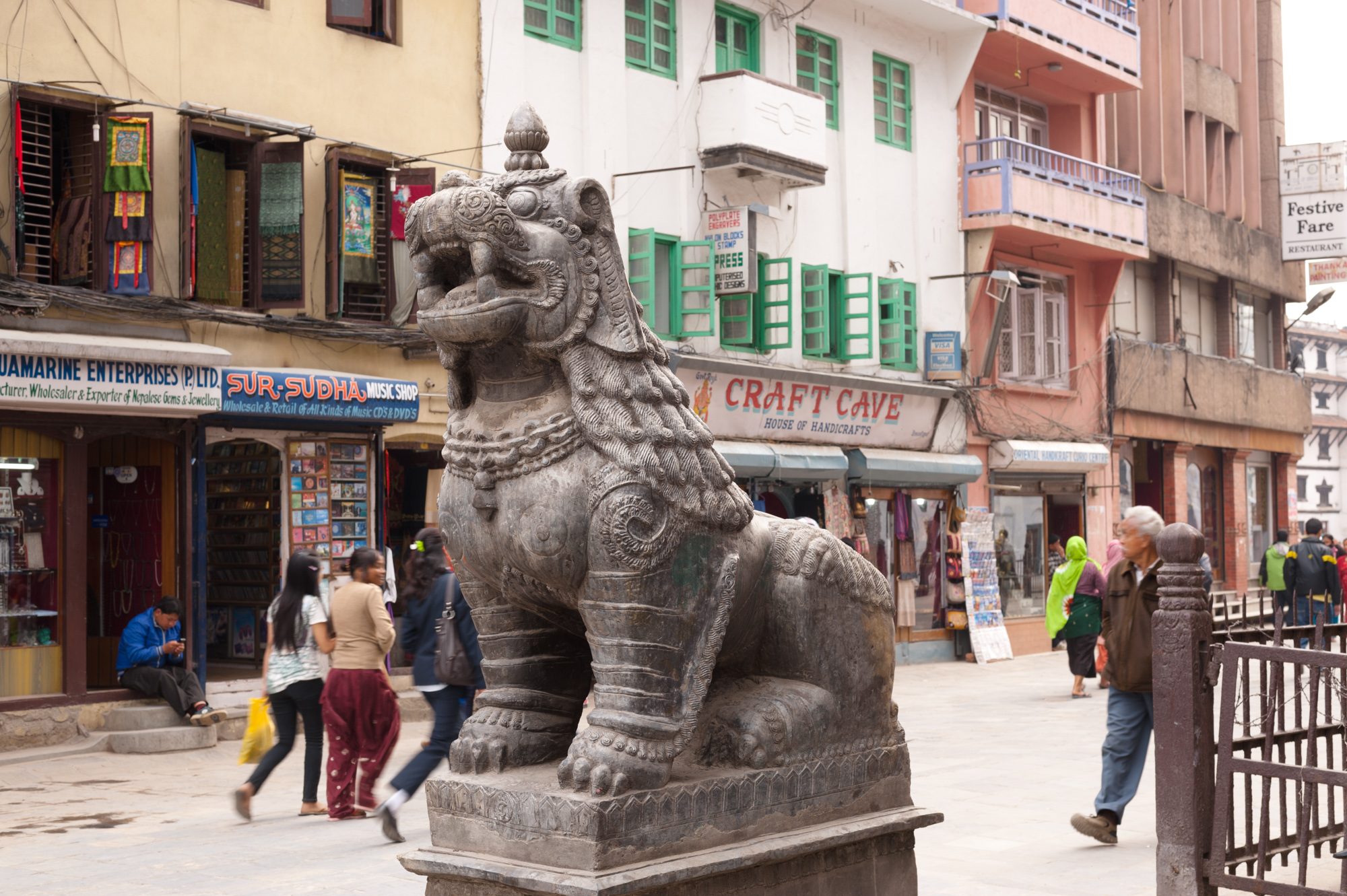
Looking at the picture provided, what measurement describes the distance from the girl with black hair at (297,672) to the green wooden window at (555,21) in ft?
27.9

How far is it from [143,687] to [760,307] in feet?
29.5

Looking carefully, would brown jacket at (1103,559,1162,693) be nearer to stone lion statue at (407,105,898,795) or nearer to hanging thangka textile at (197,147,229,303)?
stone lion statue at (407,105,898,795)

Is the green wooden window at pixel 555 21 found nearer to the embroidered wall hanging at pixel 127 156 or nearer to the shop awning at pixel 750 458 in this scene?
the shop awning at pixel 750 458

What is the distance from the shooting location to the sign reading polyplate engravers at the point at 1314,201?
27234 mm

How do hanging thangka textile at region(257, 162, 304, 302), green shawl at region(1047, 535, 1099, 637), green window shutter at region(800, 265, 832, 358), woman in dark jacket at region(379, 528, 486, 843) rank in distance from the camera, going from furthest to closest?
1. green window shutter at region(800, 265, 832, 358)
2. green shawl at region(1047, 535, 1099, 637)
3. hanging thangka textile at region(257, 162, 304, 302)
4. woman in dark jacket at region(379, 528, 486, 843)

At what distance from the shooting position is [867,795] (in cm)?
439

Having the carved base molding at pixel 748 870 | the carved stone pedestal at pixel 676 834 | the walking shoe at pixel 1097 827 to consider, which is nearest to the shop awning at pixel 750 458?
the walking shoe at pixel 1097 827

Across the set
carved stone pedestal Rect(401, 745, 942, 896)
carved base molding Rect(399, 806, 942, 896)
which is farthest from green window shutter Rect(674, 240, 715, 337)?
carved stone pedestal Rect(401, 745, 942, 896)

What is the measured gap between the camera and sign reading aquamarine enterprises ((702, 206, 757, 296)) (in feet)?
57.1

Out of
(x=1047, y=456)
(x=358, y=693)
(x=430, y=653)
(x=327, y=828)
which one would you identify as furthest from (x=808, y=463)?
(x=327, y=828)

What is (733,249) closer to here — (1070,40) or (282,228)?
(282,228)

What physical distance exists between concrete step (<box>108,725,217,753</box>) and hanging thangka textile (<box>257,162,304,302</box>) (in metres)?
3.71

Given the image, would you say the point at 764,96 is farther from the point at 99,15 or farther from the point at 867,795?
the point at 867,795

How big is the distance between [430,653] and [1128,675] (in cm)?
373
